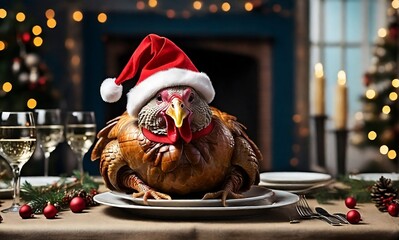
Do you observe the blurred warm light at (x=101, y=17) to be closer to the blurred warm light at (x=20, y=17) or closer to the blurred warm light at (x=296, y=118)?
the blurred warm light at (x=20, y=17)

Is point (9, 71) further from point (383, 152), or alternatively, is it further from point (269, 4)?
point (383, 152)

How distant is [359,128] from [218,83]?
1.19m

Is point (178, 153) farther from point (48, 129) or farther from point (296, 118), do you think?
point (296, 118)

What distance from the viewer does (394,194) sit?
119 cm

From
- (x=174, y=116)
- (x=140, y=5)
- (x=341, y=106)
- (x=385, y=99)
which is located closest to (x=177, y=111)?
(x=174, y=116)

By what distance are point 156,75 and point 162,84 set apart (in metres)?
0.03

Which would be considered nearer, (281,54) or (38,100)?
(38,100)

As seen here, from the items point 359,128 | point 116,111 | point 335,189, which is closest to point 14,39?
point 116,111

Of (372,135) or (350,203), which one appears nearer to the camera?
(350,203)

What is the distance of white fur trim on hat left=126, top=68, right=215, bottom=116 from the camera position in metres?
1.13

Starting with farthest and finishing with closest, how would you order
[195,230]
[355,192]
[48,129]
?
[48,129] < [355,192] < [195,230]

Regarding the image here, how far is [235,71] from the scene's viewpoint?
5516 mm

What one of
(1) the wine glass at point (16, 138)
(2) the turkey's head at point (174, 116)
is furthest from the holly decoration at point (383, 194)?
(1) the wine glass at point (16, 138)

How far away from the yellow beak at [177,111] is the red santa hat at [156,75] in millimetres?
57
